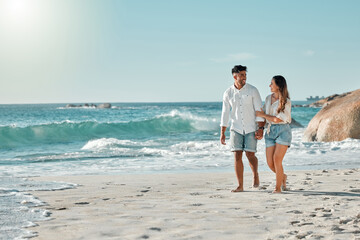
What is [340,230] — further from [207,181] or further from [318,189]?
[207,181]

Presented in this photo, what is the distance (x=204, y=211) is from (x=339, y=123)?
33.2 ft

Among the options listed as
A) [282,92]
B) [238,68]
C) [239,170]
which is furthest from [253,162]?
[238,68]

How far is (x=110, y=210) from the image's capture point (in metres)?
4.89

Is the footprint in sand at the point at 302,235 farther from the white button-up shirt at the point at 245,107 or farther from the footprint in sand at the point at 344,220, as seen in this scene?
the white button-up shirt at the point at 245,107

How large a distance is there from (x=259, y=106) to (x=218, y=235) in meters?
2.48

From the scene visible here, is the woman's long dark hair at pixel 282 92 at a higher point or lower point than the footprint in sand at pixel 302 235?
higher

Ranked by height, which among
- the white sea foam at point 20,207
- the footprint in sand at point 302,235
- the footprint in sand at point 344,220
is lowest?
the white sea foam at point 20,207

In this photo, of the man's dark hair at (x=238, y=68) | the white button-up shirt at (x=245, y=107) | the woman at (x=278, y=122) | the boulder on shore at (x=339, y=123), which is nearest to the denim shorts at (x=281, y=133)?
the woman at (x=278, y=122)

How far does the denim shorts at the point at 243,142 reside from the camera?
234 inches

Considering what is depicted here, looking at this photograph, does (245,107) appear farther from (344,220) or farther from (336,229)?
(336,229)

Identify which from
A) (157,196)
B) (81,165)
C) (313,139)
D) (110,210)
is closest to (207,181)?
(157,196)

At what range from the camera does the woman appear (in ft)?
18.3

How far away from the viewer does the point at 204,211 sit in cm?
473

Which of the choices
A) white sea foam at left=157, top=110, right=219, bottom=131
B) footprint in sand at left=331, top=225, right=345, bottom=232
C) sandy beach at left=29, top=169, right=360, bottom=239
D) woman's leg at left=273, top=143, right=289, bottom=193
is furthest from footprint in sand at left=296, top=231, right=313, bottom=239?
white sea foam at left=157, top=110, right=219, bottom=131
